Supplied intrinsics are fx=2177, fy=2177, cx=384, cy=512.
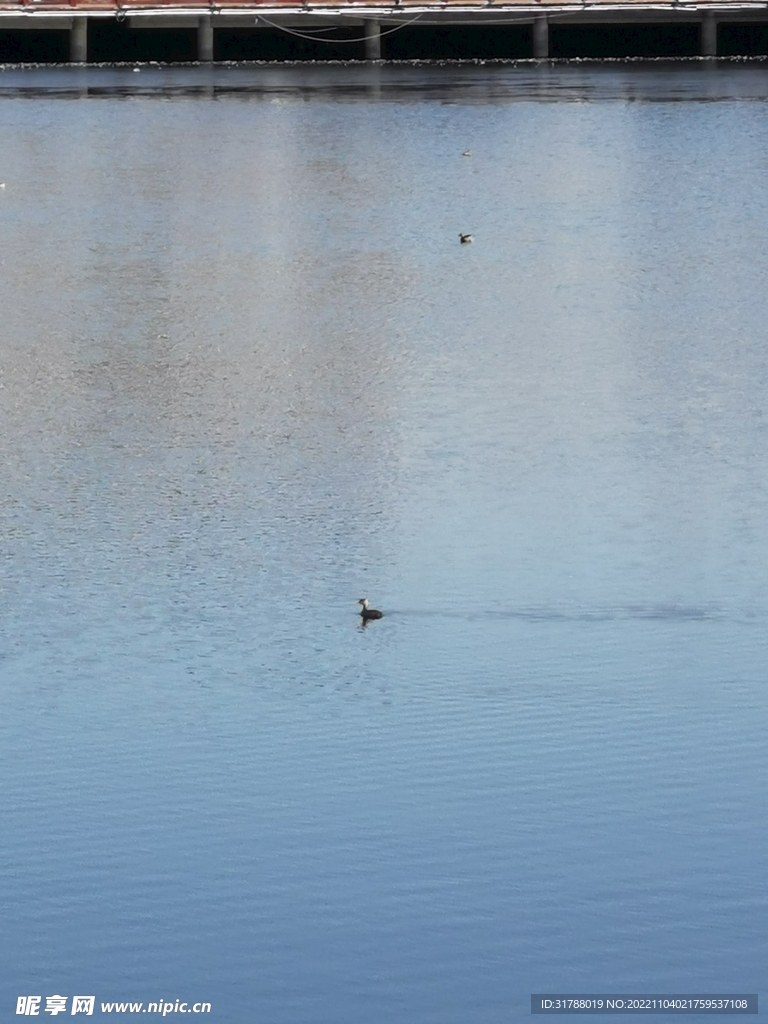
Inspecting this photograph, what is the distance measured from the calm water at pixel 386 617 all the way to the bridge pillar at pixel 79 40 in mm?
22825

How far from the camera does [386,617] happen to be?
1298cm

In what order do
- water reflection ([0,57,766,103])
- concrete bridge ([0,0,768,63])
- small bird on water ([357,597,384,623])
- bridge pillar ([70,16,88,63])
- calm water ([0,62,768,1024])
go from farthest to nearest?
bridge pillar ([70,16,88,63]), concrete bridge ([0,0,768,63]), water reflection ([0,57,766,103]), small bird on water ([357,597,384,623]), calm water ([0,62,768,1024])

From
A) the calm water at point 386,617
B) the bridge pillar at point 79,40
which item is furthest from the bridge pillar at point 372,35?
the calm water at point 386,617

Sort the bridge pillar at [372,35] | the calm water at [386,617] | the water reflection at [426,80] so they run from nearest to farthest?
the calm water at [386,617], the water reflection at [426,80], the bridge pillar at [372,35]

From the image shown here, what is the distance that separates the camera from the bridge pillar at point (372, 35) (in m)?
50.1

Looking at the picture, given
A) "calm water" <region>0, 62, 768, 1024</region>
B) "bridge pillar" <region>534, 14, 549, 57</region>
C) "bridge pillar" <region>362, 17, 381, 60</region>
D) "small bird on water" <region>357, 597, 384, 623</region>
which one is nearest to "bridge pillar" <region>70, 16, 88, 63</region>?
"bridge pillar" <region>362, 17, 381, 60</region>

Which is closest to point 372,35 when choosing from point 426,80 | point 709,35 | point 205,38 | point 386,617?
point 426,80

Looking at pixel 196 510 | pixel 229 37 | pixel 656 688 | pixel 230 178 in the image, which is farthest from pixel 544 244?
A: pixel 229 37

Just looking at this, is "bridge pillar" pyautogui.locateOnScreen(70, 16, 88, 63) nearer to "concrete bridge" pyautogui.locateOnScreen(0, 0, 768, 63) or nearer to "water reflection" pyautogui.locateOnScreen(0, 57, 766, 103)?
"concrete bridge" pyautogui.locateOnScreen(0, 0, 768, 63)

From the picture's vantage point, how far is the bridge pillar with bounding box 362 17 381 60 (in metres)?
50.1

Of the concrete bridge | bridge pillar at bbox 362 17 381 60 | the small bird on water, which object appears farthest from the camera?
bridge pillar at bbox 362 17 381 60

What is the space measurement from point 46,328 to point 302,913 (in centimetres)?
1347

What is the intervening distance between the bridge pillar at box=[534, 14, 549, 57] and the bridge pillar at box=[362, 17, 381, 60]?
3.65 m

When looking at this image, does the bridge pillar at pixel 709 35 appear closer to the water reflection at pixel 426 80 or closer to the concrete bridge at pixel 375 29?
the concrete bridge at pixel 375 29
